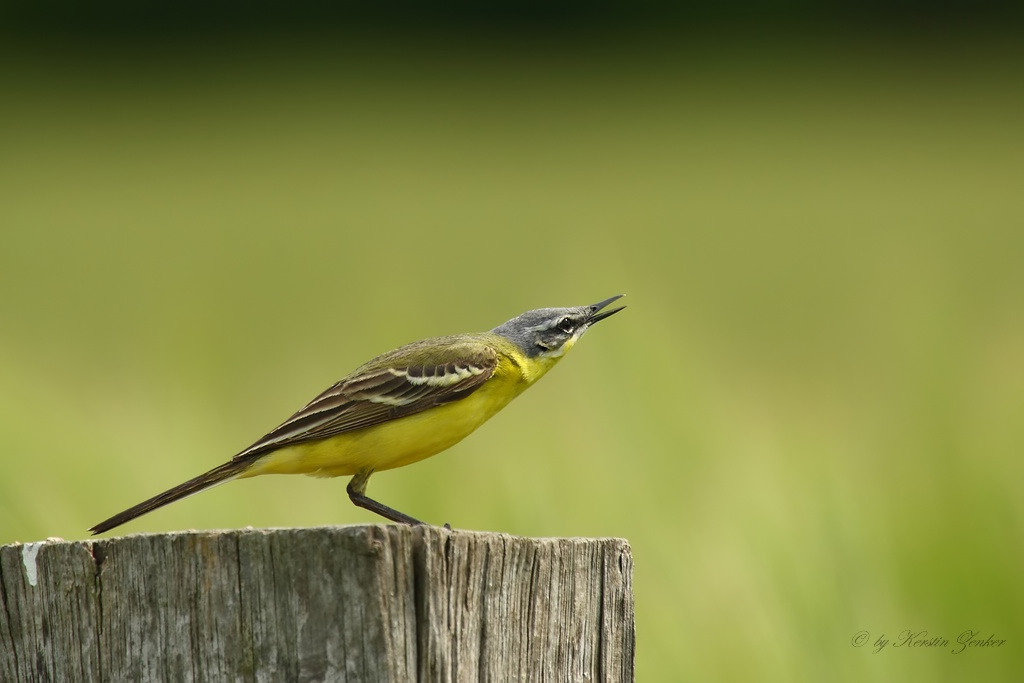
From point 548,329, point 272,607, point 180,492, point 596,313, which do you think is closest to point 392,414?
point 180,492

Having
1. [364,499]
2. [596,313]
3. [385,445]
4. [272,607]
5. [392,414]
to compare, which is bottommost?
[272,607]

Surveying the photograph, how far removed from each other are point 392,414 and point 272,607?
2.60 metres

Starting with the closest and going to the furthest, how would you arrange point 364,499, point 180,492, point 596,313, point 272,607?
1. point 272,607
2. point 180,492
3. point 364,499
4. point 596,313

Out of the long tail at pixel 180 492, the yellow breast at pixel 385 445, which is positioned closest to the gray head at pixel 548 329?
the yellow breast at pixel 385 445

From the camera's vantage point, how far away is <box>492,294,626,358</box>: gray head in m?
6.45

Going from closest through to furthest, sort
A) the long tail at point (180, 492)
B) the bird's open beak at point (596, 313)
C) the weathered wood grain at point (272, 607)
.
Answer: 1. the weathered wood grain at point (272, 607)
2. the long tail at point (180, 492)
3. the bird's open beak at point (596, 313)

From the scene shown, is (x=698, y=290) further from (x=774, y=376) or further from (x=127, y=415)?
(x=127, y=415)

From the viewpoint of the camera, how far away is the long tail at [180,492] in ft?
13.7

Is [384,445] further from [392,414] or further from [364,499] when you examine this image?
[364,499]

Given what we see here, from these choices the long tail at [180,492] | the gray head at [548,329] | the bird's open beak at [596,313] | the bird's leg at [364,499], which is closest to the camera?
the long tail at [180,492]

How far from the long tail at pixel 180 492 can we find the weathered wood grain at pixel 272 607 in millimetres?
967

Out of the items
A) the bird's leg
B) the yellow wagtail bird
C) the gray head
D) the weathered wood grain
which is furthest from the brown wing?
the weathered wood grain

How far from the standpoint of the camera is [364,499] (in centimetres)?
580

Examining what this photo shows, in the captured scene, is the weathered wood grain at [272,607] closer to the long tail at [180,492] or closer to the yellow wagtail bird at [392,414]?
the long tail at [180,492]
